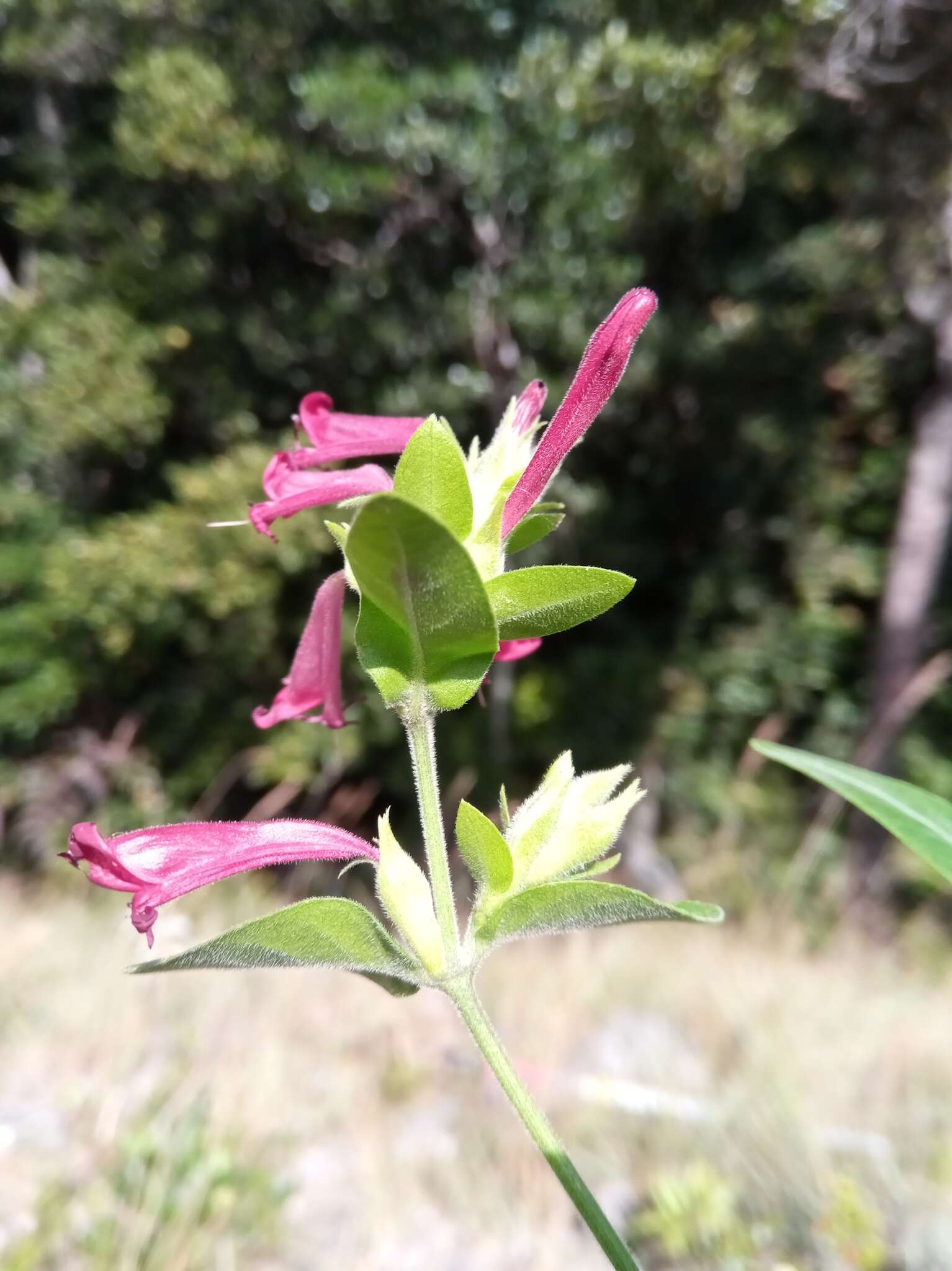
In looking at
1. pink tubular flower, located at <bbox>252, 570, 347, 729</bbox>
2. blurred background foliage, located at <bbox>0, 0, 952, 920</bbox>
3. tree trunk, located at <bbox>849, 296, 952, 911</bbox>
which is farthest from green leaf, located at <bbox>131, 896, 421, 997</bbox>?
A: tree trunk, located at <bbox>849, 296, 952, 911</bbox>

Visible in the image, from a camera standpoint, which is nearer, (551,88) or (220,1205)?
(220,1205)

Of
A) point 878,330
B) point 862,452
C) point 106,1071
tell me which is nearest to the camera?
point 106,1071

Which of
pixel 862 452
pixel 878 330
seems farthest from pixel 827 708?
pixel 878 330

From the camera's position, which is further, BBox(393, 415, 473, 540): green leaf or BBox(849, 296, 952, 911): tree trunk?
BBox(849, 296, 952, 911): tree trunk

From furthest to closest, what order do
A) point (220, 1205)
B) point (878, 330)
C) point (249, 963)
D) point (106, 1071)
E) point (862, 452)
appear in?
point (862, 452), point (878, 330), point (106, 1071), point (220, 1205), point (249, 963)

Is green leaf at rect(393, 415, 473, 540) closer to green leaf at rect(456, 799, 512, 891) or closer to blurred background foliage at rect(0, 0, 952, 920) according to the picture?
green leaf at rect(456, 799, 512, 891)

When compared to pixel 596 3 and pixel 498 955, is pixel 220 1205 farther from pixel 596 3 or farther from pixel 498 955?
pixel 596 3

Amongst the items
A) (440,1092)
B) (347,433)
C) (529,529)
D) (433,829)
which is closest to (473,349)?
(440,1092)
